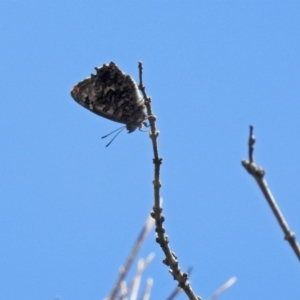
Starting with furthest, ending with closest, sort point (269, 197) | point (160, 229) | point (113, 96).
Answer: point (113, 96), point (160, 229), point (269, 197)

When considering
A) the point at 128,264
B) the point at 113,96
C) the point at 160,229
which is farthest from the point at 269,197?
the point at 113,96

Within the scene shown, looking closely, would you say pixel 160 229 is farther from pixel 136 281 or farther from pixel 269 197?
pixel 269 197

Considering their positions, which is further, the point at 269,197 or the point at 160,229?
the point at 160,229

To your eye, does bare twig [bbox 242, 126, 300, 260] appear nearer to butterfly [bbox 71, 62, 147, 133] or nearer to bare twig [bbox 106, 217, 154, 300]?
bare twig [bbox 106, 217, 154, 300]

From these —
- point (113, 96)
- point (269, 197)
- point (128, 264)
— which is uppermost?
point (113, 96)

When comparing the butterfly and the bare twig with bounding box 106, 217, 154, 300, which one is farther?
the butterfly

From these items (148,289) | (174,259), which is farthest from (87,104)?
(148,289)

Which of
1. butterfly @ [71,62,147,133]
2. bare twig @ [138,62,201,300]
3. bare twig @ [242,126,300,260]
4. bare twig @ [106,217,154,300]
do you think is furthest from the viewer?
butterfly @ [71,62,147,133]

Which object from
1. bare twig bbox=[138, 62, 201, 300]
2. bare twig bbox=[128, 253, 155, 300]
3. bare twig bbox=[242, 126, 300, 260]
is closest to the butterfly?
bare twig bbox=[138, 62, 201, 300]
